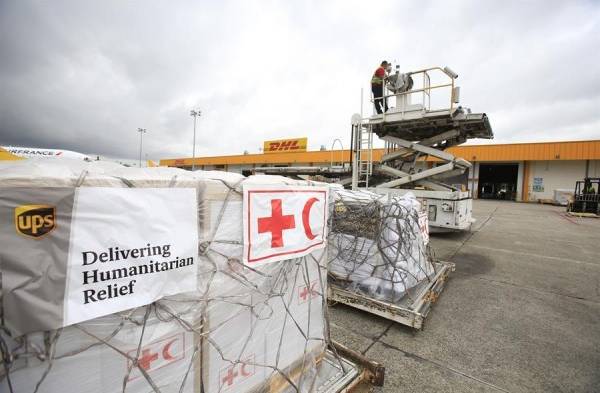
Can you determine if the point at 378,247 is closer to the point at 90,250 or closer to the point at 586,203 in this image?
the point at 90,250

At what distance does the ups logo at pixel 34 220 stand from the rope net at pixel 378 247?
296cm

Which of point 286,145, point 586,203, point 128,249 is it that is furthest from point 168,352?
point 286,145

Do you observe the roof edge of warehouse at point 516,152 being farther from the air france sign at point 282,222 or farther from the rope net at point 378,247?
the air france sign at point 282,222

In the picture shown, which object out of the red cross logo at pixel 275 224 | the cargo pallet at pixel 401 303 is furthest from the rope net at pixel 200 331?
the cargo pallet at pixel 401 303

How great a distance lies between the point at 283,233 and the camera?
6.09ft

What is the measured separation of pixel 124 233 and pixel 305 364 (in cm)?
168

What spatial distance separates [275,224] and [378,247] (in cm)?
215

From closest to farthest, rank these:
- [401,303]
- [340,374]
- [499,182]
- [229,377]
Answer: [229,377]
[340,374]
[401,303]
[499,182]

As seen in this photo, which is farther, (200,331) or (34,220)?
(200,331)

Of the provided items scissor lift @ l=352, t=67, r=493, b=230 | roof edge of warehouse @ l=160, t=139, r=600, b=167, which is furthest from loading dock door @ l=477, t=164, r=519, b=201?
scissor lift @ l=352, t=67, r=493, b=230

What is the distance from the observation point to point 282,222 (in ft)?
6.10

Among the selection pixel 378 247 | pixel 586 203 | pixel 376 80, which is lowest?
pixel 378 247

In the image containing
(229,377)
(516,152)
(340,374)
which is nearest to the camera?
(229,377)

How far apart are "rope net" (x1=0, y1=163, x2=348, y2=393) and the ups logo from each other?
0.09 m
